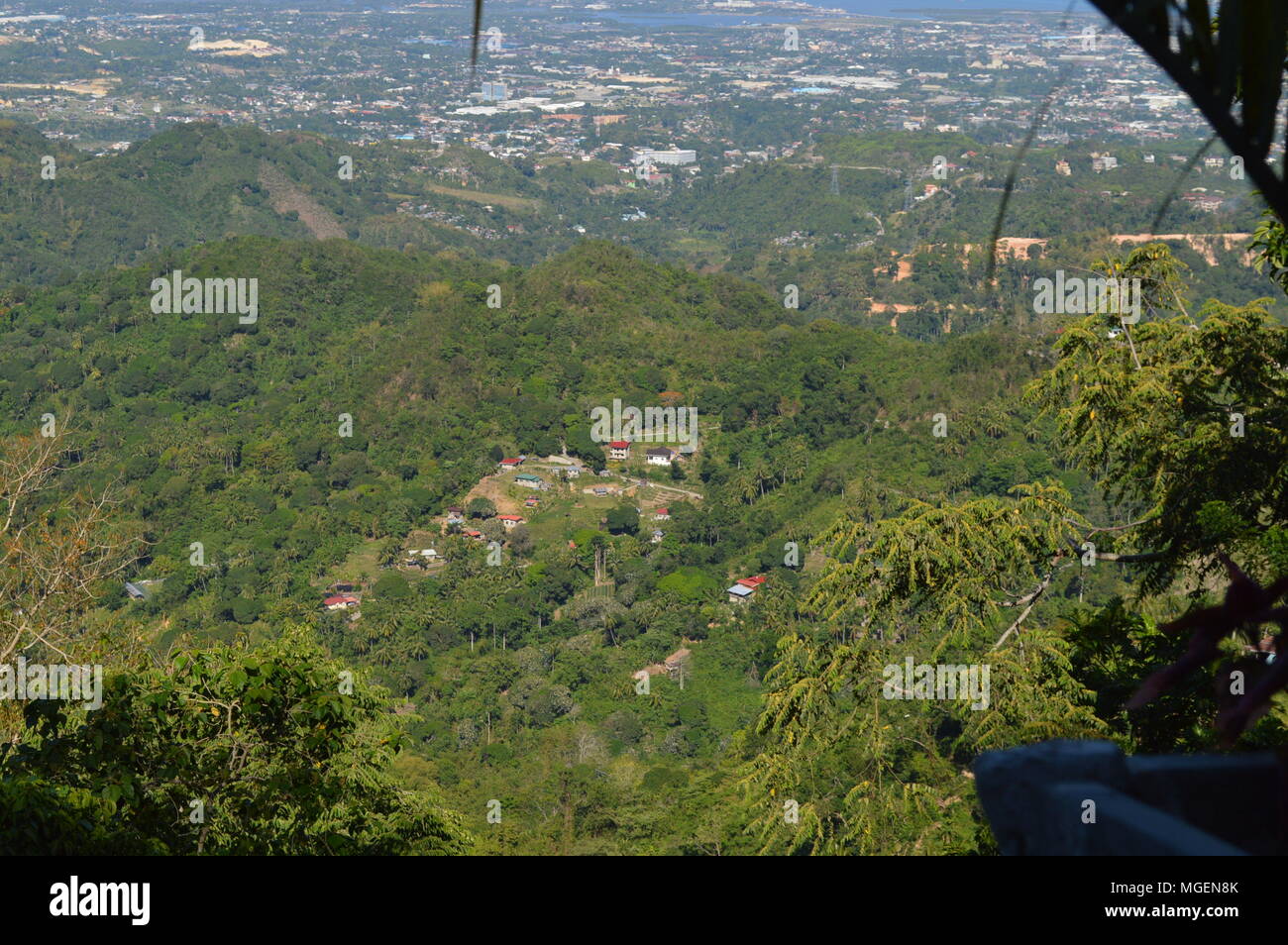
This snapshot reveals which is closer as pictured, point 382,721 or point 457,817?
point 382,721

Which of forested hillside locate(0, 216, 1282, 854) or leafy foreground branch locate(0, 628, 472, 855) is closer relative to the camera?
leafy foreground branch locate(0, 628, 472, 855)

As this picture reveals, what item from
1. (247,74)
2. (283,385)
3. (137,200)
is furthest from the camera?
(247,74)

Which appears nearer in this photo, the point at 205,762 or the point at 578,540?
the point at 205,762

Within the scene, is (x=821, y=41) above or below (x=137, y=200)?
above

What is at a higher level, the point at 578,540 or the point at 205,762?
the point at 205,762

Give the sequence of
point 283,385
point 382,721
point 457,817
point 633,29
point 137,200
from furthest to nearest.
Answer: point 633,29, point 137,200, point 283,385, point 457,817, point 382,721

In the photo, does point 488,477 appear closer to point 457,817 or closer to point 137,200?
point 457,817

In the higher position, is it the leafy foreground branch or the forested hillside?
the leafy foreground branch

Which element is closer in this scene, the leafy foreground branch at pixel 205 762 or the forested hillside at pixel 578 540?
the leafy foreground branch at pixel 205 762

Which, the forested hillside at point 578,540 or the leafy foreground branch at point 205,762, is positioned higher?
the leafy foreground branch at point 205,762
